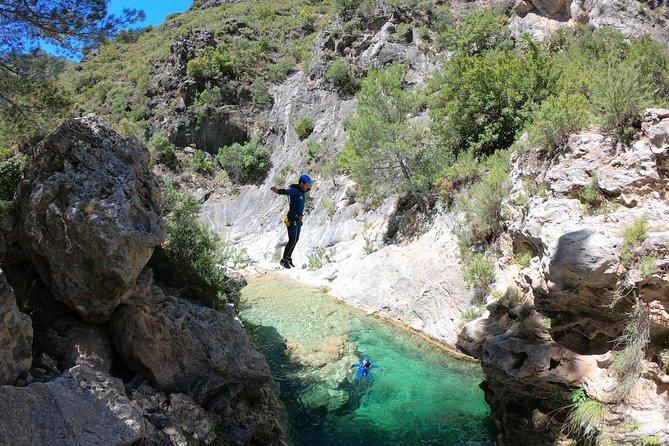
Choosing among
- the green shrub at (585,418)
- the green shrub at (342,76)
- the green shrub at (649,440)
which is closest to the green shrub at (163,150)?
the green shrub at (342,76)

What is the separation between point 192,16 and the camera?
170 feet

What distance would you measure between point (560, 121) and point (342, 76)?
2038cm

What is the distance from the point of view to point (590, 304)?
682 centimetres

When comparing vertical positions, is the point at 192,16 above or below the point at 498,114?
above

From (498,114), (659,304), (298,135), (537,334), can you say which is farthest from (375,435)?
(298,135)

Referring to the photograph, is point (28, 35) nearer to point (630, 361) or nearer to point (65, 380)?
point (65, 380)

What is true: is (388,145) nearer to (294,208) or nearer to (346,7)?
(294,208)

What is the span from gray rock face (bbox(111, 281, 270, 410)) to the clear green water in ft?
7.01

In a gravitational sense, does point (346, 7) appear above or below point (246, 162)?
above

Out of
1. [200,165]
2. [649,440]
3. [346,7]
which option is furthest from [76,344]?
[346,7]

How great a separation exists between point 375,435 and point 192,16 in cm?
5540

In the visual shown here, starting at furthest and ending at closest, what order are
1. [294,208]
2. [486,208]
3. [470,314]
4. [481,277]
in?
1. [486,208]
2. [481,277]
3. [470,314]
4. [294,208]

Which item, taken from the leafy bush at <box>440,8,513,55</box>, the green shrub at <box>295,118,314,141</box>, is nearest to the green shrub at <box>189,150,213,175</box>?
the green shrub at <box>295,118,314,141</box>

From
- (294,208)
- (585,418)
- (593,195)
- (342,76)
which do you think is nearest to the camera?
(585,418)
